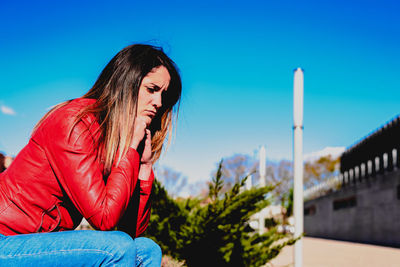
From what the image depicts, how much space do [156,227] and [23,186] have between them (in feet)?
9.62

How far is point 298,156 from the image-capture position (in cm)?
543

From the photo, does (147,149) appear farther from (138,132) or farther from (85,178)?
(85,178)

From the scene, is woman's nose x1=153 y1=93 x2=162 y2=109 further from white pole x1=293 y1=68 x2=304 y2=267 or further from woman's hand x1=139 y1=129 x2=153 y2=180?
white pole x1=293 y1=68 x2=304 y2=267

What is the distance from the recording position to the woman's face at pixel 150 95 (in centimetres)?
174

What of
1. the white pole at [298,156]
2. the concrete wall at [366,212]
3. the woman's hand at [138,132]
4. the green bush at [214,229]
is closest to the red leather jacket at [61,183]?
the woman's hand at [138,132]

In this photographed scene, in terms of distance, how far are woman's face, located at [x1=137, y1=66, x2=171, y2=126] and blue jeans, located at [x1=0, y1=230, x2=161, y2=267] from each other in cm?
55

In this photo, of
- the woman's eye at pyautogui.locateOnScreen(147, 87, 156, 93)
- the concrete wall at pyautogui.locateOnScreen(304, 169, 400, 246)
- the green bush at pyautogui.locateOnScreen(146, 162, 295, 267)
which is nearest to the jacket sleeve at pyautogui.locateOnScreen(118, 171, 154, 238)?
the woman's eye at pyautogui.locateOnScreen(147, 87, 156, 93)

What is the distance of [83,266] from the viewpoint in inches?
54.6

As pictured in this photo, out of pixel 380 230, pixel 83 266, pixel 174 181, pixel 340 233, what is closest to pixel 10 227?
pixel 83 266

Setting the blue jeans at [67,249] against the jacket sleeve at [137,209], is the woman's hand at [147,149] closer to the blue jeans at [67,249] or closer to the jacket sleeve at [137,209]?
the jacket sleeve at [137,209]

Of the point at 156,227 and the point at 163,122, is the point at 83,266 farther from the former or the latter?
the point at 156,227

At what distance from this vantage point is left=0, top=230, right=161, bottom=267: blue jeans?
52.2 inches

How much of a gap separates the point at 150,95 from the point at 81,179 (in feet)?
1.73

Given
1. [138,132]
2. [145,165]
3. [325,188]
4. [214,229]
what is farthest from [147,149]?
[325,188]
